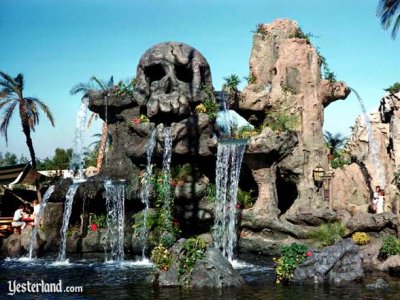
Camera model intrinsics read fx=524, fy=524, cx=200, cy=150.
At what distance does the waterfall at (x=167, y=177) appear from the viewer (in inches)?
819

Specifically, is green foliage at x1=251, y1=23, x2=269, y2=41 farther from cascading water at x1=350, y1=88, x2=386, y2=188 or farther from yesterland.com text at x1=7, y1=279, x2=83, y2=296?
yesterland.com text at x1=7, y1=279, x2=83, y2=296

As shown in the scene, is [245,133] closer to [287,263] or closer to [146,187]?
[146,187]

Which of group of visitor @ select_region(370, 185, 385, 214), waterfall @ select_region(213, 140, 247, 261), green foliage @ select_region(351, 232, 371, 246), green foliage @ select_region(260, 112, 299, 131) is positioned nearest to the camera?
green foliage @ select_region(351, 232, 371, 246)

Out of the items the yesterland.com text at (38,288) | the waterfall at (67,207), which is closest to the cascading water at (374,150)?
the waterfall at (67,207)

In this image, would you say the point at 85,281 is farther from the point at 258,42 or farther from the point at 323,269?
the point at 258,42

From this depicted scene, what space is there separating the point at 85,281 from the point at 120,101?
37.7 feet

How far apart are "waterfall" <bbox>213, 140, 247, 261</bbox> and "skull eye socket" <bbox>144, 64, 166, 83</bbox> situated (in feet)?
16.7

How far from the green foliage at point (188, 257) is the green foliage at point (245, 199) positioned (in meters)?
9.21

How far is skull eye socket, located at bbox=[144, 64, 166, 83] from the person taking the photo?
24256 mm

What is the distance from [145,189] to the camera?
21406 mm

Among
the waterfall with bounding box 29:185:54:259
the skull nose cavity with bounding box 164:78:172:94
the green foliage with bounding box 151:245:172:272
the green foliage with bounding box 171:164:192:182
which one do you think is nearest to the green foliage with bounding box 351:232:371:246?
the green foliage with bounding box 171:164:192:182

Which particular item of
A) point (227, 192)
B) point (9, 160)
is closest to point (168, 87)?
point (227, 192)

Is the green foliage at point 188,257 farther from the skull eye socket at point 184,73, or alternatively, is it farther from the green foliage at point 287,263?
the skull eye socket at point 184,73

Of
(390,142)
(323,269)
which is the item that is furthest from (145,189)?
(390,142)
